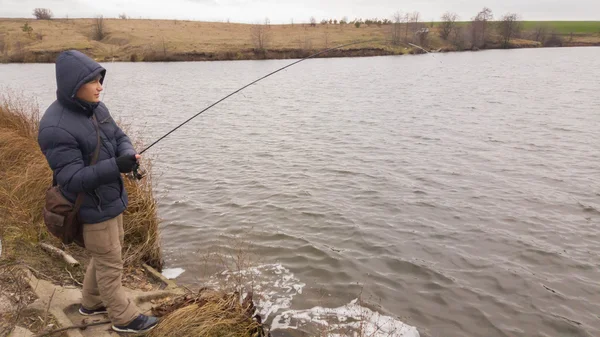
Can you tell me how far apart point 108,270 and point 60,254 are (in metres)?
1.89

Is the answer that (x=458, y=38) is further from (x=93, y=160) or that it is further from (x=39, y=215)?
(x=93, y=160)

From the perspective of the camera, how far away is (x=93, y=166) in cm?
320

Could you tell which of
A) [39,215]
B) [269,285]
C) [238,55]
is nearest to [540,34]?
[238,55]

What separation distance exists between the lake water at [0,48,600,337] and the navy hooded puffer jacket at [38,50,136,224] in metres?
2.92

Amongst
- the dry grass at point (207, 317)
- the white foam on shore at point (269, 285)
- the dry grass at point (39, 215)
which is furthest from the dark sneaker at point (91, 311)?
the white foam on shore at point (269, 285)

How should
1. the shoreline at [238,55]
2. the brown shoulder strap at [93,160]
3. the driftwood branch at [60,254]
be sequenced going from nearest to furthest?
the brown shoulder strap at [93,160] → the driftwood branch at [60,254] → the shoreline at [238,55]

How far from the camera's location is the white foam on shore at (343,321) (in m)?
5.11

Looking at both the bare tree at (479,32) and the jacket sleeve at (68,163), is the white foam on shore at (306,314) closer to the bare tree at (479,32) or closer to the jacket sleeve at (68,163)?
the jacket sleeve at (68,163)

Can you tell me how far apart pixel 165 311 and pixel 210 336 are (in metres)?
0.61

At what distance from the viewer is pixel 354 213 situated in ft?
28.5

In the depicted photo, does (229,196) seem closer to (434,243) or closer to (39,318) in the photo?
(434,243)

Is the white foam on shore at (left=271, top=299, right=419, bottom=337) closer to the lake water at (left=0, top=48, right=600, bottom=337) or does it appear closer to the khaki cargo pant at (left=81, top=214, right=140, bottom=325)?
the lake water at (left=0, top=48, right=600, bottom=337)

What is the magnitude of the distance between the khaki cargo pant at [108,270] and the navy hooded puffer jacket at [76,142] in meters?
0.14

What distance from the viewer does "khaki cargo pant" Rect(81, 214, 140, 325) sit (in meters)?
3.46
